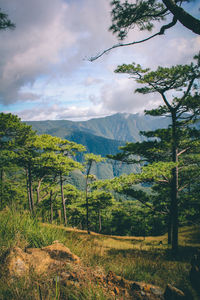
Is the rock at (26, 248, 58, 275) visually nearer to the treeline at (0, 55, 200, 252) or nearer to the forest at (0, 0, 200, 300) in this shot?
the forest at (0, 0, 200, 300)

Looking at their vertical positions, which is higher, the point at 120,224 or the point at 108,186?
the point at 108,186

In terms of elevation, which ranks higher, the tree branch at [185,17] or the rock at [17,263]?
the tree branch at [185,17]

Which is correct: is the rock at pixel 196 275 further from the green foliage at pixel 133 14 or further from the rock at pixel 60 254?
the green foliage at pixel 133 14

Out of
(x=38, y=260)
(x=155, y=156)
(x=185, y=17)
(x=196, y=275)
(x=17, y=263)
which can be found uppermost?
(x=185, y=17)

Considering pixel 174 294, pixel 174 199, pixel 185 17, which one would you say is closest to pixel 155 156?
pixel 174 199

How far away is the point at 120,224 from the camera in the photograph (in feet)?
115

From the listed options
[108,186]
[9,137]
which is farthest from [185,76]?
[9,137]

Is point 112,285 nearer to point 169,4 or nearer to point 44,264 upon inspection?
point 44,264

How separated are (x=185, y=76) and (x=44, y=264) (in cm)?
961

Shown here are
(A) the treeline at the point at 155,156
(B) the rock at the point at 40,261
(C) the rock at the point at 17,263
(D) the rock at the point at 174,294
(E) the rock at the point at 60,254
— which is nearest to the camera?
(D) the rock at the point at 174,294

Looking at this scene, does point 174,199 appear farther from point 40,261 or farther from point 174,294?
point 40,261

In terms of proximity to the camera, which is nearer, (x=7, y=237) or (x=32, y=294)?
(x=32, y=294)

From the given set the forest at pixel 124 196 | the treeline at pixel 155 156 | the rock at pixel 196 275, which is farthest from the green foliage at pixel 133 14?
the rock at pixel 196 275

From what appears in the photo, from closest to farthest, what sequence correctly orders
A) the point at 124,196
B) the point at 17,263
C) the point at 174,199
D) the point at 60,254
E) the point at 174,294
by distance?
the point at 174,294, the point at 17,263, the point at 60,254, the point at 174,199, the point at 124,196
